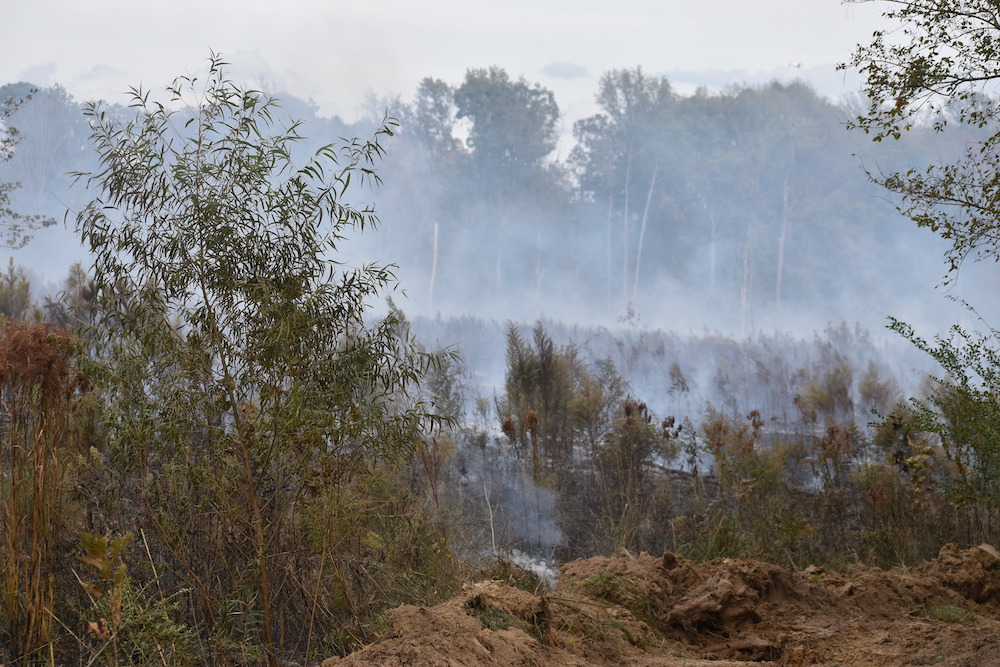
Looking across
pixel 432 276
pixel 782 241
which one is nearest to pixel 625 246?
pixel 782 241

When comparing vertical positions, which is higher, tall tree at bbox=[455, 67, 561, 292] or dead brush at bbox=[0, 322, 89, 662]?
tall tree at bbox=[455, 67, 561, 292]

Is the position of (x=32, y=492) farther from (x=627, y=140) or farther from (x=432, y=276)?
(x=627, y=140)

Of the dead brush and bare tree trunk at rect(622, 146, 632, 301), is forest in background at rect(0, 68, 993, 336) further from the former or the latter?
the dead brush

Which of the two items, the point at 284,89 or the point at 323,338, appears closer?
the point at 323,338

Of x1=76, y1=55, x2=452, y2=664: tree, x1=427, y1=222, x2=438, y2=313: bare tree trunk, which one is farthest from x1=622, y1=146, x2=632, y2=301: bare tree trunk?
x1=76, y1=55, x2=452, y2=664: tree

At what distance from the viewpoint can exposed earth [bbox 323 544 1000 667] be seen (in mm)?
3506

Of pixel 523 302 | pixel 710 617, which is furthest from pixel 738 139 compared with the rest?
pixel 710 617

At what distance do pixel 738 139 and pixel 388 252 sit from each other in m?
13.5

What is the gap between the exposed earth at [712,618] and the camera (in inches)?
138

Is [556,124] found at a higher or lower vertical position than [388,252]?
higher

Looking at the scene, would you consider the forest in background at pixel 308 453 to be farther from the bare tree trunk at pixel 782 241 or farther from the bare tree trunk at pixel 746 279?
the bare tree trunk at pixel 782 241

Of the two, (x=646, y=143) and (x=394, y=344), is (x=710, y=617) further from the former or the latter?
(x=646, y=143)

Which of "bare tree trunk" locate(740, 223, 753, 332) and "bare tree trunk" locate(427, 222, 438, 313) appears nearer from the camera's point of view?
"bare tree trunk" locate(740, 223, 753, 332)

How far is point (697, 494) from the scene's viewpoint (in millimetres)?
8547
